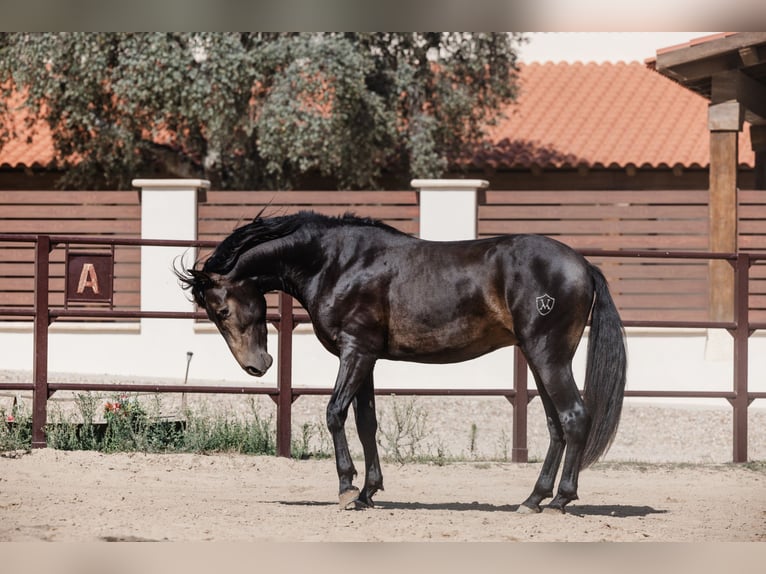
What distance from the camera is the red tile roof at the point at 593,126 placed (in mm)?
19469

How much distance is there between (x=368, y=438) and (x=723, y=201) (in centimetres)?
761

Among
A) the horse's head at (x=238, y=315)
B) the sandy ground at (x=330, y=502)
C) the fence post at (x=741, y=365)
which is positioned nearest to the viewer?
the sandy ground at (x=330, y=502)

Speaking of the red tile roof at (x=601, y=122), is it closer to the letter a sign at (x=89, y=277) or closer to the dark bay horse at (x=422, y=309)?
the letter a sign at (x=89, y=277)

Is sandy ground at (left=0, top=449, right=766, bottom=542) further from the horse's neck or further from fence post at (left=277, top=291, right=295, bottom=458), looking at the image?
the horse's neck

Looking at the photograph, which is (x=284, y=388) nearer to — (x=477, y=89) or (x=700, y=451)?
(x=700, y=451)

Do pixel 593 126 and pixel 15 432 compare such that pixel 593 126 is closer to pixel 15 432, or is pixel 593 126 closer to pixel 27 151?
pixel 27 151

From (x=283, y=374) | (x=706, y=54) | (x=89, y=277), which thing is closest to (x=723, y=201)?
(x=706, y=54)

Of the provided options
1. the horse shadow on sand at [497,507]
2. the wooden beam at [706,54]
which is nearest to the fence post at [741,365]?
the horse shadow on sand at [497,507]

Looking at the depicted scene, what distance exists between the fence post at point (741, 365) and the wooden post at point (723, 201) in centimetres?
381

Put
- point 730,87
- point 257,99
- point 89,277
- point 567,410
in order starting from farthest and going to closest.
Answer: point 257,99 → point 730,87 → point 89,277 → point 567,410

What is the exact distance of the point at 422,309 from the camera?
6527mm

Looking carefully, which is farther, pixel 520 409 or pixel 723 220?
pixel 723 220

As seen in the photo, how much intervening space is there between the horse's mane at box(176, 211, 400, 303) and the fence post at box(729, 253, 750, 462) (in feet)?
11.3

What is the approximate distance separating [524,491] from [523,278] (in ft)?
5.69
